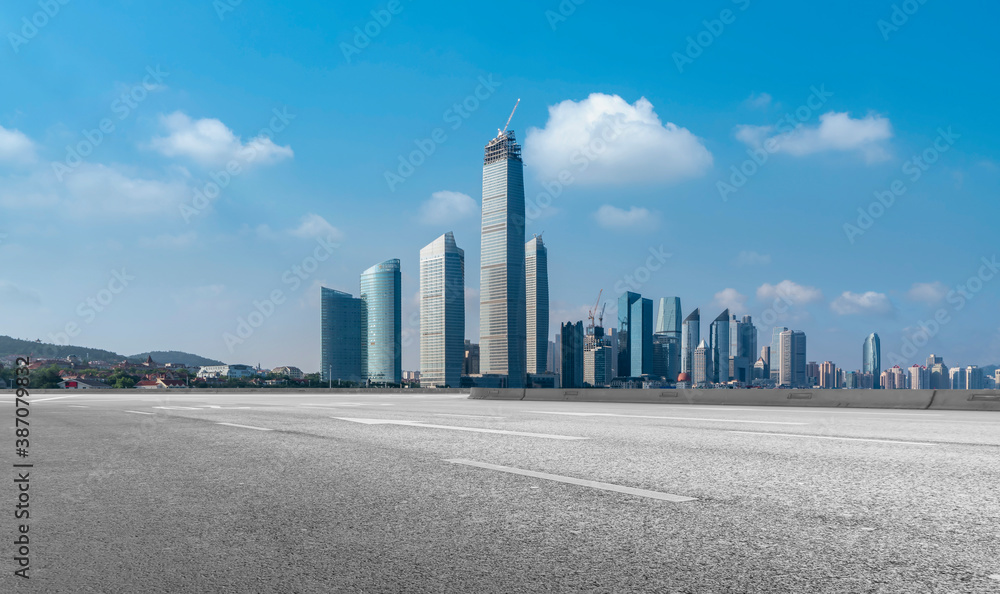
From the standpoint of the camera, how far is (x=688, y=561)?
346 centimetres

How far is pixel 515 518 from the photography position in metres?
4.46

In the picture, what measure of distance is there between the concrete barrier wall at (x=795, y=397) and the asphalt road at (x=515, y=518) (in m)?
12.8

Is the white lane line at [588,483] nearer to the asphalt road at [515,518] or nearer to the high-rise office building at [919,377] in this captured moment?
the asphalt road at [515,518]

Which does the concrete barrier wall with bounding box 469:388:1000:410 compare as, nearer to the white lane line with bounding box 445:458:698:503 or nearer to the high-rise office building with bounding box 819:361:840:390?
the white lane line with bounding box 445:458:698:503

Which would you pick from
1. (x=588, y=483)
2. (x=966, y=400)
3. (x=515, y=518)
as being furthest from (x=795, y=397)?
(x=515, y=518)

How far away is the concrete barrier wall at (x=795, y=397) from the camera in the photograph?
1978 centimetres

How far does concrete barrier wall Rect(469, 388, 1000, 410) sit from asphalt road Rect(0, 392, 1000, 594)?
12.8 m

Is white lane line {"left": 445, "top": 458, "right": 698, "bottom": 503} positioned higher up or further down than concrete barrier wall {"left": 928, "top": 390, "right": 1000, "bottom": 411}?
higher up

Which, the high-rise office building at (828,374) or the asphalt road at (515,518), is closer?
the asphalt road at (515,518)

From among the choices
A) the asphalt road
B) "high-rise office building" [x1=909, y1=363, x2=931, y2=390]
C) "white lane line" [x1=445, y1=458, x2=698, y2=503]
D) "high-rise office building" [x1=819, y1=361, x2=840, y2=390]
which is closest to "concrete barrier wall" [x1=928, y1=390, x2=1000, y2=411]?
the asphalt road

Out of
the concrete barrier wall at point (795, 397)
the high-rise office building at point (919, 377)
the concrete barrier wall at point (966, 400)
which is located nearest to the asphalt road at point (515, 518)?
the concrete barrier wall at point (966, 400)

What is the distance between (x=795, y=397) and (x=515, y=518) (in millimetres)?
21527

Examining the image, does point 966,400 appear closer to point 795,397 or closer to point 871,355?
point 795,397

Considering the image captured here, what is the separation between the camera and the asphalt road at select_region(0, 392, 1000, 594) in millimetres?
3281
